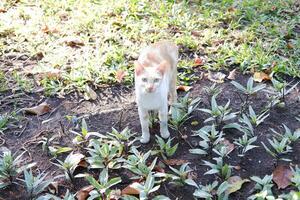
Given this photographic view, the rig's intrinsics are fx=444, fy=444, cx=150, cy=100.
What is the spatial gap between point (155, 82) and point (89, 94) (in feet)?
4.16

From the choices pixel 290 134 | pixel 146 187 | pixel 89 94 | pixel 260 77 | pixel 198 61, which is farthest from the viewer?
pixel 198 61

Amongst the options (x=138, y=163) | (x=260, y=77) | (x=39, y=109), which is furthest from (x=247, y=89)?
(x=39, y=109)

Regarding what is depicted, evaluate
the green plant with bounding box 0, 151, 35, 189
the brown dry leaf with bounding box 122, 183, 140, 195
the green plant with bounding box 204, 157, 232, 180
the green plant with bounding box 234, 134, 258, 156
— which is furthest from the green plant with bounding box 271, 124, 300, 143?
the green plant with bounding box 0, 151, 35, 189

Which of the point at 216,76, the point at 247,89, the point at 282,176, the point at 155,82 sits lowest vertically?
the point at 282,176

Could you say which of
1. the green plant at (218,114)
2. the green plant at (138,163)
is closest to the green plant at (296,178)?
the green plant at (218,114)

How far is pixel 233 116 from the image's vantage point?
3.95m

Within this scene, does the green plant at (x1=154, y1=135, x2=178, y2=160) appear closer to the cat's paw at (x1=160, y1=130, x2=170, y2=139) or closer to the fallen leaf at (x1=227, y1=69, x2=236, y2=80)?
the cat's paw at (x1=160, y1=130, x2=170, y2=139)

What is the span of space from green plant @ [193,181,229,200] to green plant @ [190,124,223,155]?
392 millimetres

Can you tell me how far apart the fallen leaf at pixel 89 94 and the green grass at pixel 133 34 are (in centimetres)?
12

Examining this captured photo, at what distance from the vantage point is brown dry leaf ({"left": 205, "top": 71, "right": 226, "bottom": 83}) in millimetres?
4779

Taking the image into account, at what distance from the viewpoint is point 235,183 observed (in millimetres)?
3418

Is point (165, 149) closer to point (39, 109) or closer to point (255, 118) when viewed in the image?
point (255, 118)

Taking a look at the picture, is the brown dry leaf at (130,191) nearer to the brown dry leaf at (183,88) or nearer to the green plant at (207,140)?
the green plant at (207,140)

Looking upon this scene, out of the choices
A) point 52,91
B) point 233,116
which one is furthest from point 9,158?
point 233,116
